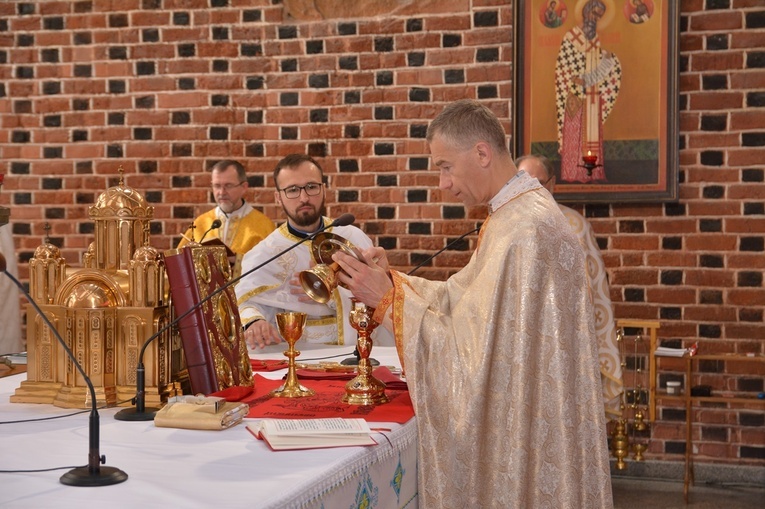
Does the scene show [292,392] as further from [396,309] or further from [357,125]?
[357,125]

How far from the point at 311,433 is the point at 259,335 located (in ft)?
4.95

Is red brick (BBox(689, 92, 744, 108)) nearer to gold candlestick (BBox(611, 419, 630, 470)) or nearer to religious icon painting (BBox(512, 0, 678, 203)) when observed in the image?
religious icon painting (BBox(512, 0, 678, 203))

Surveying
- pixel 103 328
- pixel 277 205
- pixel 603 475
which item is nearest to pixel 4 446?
pixel 103 328

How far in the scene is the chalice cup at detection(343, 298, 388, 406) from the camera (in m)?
2.62

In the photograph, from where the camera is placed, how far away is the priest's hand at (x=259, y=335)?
3.63 metres

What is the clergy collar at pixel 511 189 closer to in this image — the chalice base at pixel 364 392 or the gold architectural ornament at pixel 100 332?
the chalice base at pixel 364 392

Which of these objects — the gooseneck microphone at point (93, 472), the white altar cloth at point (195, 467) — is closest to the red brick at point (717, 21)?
the white altar cloth at point (195, 467)

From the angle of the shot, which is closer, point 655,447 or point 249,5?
point 655,447

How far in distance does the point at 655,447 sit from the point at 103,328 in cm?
385

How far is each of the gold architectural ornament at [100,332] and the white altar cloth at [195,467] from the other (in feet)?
0.26

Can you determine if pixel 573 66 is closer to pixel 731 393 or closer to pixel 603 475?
pixel 731 393

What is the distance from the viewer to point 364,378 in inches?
105

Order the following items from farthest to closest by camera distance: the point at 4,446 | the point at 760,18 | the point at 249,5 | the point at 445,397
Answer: the point at 249,5 < the point at 760,18 < the point at 445,397 < the point at 4,446

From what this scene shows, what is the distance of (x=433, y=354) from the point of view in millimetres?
2484
